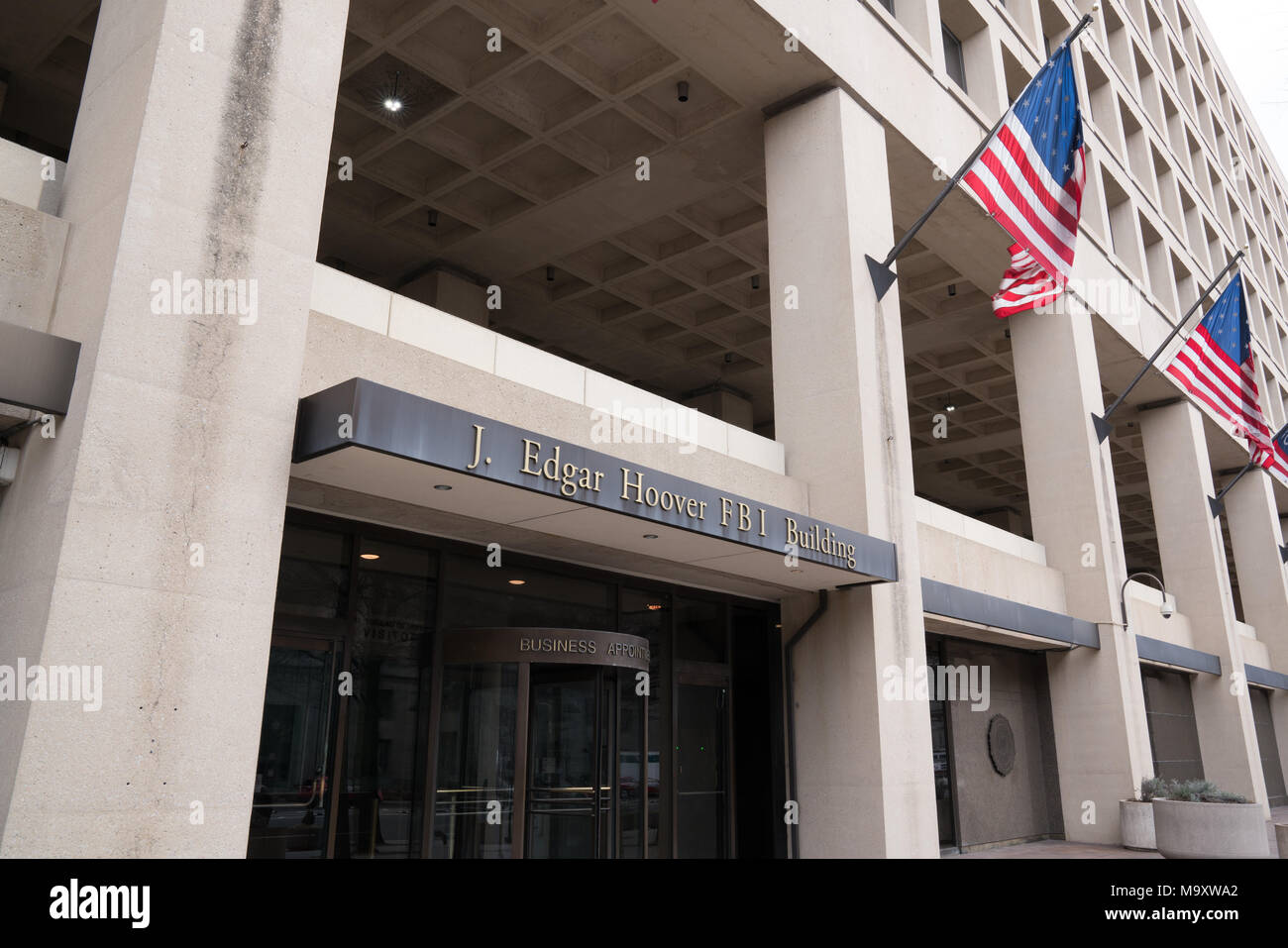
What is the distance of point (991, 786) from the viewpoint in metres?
18.2

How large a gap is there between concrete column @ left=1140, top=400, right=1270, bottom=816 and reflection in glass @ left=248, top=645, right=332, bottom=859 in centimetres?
2287

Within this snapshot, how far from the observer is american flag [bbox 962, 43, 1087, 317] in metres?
12.0

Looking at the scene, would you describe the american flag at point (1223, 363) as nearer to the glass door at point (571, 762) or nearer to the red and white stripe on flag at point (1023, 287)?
the red and white stripe on flag at point (1023, 287)

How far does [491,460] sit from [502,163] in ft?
31.3

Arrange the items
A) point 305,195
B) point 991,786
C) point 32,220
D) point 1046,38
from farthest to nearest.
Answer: point 1046,38 → point 991,786 → point 305,195 → point 32,220

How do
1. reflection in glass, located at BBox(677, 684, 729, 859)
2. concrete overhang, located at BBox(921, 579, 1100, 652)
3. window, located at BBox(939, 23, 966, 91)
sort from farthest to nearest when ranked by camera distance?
window, located at BBox(939, 23, 966, 91) < concrete overhang, located at BBox(921, 579, 1100, 652) < reflection in glass, located at BBox(677, 684, 729, 859)

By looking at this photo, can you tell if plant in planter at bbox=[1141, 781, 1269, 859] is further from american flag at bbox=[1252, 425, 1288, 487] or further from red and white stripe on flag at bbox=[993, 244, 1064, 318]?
american flag at bbox=[1252, 425, 1288, 487]

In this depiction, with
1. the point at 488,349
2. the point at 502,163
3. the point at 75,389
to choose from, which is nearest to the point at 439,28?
the point at 502,163

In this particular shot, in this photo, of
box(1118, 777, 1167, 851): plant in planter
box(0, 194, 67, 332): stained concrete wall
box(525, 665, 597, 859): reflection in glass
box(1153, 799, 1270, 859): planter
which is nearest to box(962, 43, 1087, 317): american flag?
box(525, 665, 597, 859): reflection in glass

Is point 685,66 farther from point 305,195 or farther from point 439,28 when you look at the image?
point 305,195

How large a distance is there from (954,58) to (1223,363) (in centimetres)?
792

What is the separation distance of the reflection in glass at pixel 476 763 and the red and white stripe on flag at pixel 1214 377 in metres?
14.6

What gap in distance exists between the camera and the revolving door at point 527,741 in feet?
30.9

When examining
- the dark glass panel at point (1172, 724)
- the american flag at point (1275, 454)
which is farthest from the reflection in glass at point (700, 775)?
the american flag at point (1275, 454)
